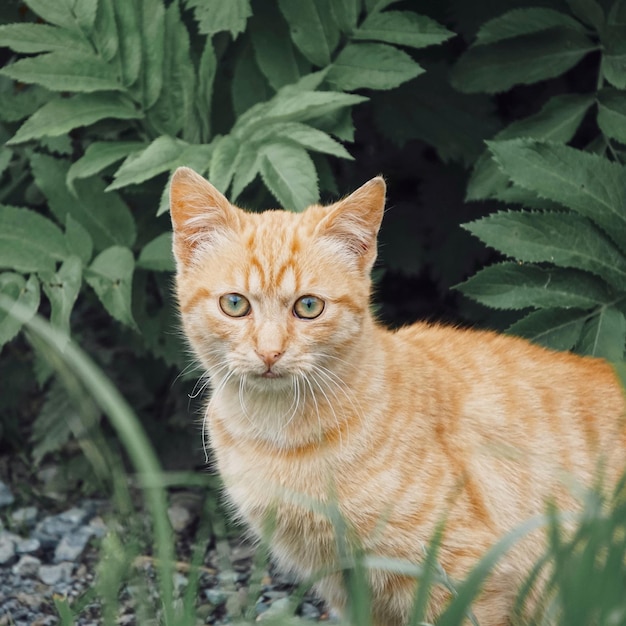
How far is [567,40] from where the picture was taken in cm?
350

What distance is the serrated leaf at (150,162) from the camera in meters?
3.22

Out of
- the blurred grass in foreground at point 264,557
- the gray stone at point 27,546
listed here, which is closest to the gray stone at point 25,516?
the gray stone at point 27,546

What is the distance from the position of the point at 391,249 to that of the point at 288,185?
1184mm

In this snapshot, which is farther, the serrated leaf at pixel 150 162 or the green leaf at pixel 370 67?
the green leaf at pixel 370 67

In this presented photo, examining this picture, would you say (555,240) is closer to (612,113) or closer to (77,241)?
(612,113)

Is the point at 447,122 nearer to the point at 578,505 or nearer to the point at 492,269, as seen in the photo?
the point at 492,269

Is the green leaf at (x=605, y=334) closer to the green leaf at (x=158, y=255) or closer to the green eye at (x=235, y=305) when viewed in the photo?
the green eye at (x=235, y=305)

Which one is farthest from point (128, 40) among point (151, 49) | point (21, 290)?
point (21, 290)

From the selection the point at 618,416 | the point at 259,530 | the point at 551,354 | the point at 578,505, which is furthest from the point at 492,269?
the point at 259,530

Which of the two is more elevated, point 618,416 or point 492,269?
point 492,269

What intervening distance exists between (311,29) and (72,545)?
203 cm

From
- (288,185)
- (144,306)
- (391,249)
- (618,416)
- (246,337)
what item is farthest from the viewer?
(391,249)

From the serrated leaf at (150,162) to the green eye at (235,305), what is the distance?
0.68m

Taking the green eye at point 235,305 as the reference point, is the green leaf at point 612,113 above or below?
above
